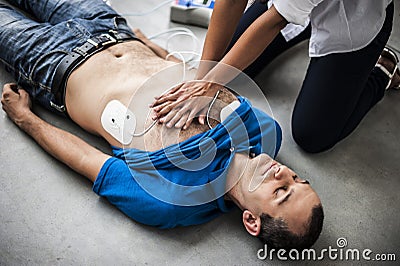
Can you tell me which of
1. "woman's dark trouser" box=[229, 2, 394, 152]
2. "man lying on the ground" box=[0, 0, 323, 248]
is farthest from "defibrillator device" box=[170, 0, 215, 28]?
"man lying on the ground" box=[0, 0, 323, 248]

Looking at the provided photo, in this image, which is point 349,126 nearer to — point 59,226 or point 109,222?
point 109,222

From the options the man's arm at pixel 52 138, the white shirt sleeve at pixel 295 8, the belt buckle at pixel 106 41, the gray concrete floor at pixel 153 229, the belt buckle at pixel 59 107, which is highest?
the white shirt sleeve at pixel 295 8

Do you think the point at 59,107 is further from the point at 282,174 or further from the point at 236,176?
the point at 282,174

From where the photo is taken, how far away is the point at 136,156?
150 centimetres

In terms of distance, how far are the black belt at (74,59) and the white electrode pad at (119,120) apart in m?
0.19

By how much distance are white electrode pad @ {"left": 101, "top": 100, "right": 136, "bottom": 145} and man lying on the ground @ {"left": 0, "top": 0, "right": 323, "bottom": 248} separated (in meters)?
0.01

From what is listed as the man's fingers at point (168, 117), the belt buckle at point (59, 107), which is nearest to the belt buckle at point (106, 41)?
the belt buckle at point (59, 107)

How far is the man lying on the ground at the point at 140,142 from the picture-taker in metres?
1.42

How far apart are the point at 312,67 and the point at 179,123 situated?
60 cm

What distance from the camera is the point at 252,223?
1457 millimetres

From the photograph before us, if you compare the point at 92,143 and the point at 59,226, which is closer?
the point at 59,226

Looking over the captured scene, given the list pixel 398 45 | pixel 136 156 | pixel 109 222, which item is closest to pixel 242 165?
pixel 136 156

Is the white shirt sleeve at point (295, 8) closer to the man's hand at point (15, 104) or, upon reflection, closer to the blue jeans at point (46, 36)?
the blue jeans at point (46, 36)

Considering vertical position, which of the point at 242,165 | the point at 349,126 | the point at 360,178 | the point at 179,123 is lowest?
the point at 360,178
